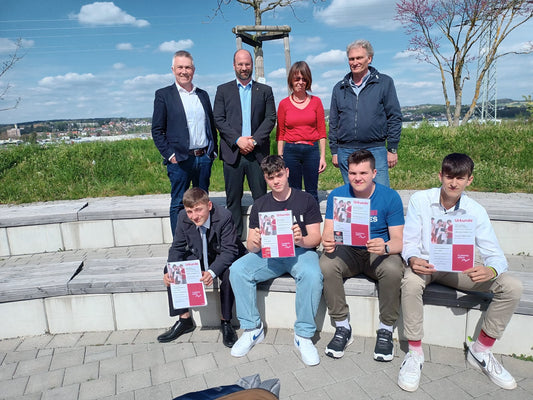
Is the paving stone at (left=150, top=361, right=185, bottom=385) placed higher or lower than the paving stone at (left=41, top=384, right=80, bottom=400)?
lower

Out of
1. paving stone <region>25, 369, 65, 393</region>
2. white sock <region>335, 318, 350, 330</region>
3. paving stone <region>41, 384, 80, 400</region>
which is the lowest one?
paving stone <region>41, 384, 80, 400</region>

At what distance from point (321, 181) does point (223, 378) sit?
4.62 metres

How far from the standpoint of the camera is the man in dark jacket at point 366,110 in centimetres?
365

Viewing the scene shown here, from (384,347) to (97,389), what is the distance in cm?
207

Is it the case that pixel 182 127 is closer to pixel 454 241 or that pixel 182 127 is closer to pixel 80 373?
pixel 80 373

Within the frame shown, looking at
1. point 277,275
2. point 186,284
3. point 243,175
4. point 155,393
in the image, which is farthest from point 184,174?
point 155,393

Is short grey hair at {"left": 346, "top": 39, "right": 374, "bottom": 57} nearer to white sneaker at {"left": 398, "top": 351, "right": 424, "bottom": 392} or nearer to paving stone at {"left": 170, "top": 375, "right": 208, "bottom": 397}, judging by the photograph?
white sneaker at {"left": 398, "top": 351, "right": 424, "bottom": 392}

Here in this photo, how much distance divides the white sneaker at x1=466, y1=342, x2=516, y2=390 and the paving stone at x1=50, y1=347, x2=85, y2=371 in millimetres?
2938

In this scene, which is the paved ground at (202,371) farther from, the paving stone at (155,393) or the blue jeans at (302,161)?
the blue jeans at (302,161)

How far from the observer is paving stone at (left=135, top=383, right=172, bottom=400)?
8.52 ft

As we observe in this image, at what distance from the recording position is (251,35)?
24.8 feet

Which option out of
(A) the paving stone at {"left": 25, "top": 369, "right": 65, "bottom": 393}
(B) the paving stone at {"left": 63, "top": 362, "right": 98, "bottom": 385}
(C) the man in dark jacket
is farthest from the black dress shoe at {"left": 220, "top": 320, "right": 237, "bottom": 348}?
(C) the man in dark jacket

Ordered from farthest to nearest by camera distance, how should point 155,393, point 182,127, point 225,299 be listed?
point 182,127
point 225,299
point 155,393

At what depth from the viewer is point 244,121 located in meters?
4.11
